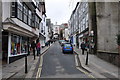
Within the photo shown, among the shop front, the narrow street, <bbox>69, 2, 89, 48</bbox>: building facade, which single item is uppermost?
<bbox>69, 2, 89, 48</bbox>: building facade

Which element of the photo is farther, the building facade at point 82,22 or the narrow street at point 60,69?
the building facade at point 82,22

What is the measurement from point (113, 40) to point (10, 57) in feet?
33.4

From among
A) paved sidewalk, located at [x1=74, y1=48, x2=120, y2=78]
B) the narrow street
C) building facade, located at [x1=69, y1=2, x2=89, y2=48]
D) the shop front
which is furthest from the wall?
the shop front

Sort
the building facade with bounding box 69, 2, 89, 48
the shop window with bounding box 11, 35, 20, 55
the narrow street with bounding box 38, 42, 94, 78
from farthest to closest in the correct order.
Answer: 1. the building facade with bounding box 69, 2, 89, 48
2. the shop window with bounding box 11, 35, 20, 55
3. the narrow street with bounding box 38, 42, 94, 78

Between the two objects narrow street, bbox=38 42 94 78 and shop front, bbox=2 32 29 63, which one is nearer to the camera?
narrow street, bbox=38 42 94 78

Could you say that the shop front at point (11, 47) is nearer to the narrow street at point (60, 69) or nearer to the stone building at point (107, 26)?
the narrow street at point (60, 69)

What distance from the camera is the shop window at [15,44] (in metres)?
13.8

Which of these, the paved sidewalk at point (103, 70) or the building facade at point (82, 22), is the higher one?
the building facade at point (82, 22)

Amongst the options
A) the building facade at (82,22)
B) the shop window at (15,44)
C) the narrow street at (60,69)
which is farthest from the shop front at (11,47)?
the building facade at (82,22)

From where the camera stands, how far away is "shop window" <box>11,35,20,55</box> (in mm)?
13836

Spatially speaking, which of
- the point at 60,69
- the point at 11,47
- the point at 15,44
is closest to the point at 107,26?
the point at 60,69

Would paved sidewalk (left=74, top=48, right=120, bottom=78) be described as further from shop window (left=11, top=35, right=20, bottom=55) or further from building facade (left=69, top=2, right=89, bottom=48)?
building facade (left=69, top=2, right=89, bottom=48)

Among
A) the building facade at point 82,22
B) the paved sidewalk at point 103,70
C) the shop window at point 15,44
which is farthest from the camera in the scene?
the building facade at point 82,22

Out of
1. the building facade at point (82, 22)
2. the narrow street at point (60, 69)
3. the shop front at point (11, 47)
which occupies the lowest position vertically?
the narrow street at point (60, 69)
